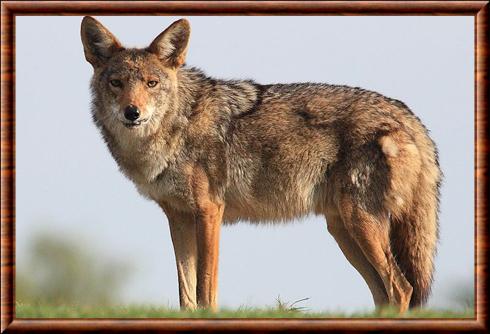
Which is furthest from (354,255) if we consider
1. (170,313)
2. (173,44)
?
(173,44)

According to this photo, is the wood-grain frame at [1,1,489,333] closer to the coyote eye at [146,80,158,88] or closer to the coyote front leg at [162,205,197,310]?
the coyote eye at [146,80,158,88]

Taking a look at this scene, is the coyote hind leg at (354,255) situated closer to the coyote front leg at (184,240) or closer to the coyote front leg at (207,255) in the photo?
the coyote front leg at (207,255)

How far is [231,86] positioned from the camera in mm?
8320

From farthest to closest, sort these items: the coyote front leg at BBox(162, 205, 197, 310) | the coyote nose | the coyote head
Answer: the coyote front leg at BBox(162, 205, 197, 310) < the coyote head < the coyote nose

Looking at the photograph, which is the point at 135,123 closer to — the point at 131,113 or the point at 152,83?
the point at 131,113

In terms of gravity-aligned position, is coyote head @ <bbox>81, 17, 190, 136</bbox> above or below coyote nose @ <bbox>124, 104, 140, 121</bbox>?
above

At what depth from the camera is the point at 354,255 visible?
8172 mm

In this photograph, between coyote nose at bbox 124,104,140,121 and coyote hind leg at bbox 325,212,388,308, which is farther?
coyote hind leg at bbox 325,212,388,308

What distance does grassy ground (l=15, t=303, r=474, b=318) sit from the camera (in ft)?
21.8

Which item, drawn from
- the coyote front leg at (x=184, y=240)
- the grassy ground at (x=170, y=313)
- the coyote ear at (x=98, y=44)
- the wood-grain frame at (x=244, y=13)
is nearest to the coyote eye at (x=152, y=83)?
the coyote ear at (x=98, y=44)

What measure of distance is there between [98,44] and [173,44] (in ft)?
2.30

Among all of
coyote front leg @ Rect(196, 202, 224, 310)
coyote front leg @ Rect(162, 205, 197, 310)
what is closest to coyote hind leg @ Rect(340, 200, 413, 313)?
coyote front leg @ Rect(196, 202, 224, 310)

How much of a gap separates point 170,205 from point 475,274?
2853 millimetres

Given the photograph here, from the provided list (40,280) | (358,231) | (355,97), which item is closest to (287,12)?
(355,97)
